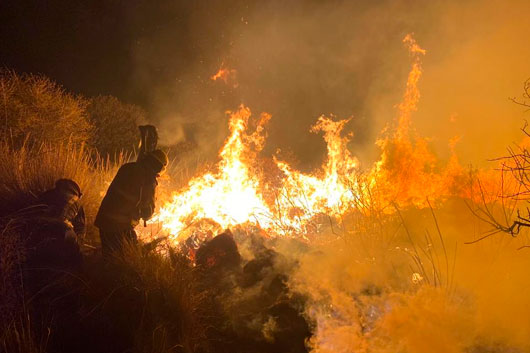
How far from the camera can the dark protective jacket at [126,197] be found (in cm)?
454

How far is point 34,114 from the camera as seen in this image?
32.0 feet

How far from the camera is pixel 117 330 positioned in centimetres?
377

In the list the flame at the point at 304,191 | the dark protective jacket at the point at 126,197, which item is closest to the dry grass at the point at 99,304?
the dark protective jacket at the point at 126,197

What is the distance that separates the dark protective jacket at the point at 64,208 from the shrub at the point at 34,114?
531 centimetres

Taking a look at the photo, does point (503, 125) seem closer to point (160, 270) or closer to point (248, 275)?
point (248, 275)

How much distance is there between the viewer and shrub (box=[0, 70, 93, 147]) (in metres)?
9.20

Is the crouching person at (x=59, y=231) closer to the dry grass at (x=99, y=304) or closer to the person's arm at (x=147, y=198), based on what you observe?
the dry grass at (x=99, y=304)

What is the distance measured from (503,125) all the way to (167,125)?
16713 mm

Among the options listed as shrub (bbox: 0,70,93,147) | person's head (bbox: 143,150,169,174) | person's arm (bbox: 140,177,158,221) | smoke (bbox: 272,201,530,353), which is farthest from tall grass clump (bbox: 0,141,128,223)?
smoke (bbox: 272,201,530,353)

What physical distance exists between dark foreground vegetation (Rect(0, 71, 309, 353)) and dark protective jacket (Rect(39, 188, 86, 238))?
158mm

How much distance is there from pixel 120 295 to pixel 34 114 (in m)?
8.12

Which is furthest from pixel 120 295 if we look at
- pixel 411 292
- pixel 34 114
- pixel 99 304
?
pixel 34 114

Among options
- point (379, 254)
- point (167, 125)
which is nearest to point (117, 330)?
point (379, 254)

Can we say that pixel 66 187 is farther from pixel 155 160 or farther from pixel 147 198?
pixel 155 160
